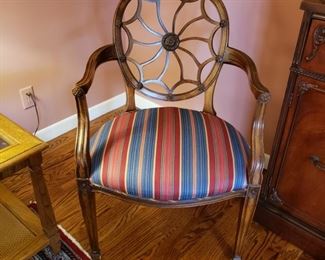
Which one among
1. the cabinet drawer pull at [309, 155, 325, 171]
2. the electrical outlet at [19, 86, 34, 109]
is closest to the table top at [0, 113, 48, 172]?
the electrical outlet at [19, 86, 34, 109]

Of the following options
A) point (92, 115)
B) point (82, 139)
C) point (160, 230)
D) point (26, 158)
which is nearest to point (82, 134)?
point (82, 139)

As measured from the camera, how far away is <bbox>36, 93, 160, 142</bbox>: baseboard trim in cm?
187

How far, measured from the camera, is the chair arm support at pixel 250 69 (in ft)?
3.23

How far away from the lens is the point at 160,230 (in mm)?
1406

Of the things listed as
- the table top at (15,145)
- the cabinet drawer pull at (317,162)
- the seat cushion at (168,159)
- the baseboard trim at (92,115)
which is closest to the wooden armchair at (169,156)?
the seat cushion at (168,159)

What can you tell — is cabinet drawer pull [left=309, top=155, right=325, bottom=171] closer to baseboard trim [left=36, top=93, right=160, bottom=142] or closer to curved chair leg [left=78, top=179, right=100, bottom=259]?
curved chair leg [left=78, top=179, right=100, bottom=259]

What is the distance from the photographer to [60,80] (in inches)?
70.9

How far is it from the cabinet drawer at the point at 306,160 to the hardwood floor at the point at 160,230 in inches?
8.2

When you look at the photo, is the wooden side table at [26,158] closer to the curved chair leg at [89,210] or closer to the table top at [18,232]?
the table top at [18,232]

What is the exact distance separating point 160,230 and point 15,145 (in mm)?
712

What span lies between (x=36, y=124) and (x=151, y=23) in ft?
2.76

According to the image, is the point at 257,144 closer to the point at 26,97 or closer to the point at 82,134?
the point at 82,134

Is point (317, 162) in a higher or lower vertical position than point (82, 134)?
lower

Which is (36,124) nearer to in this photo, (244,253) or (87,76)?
(87,76)
